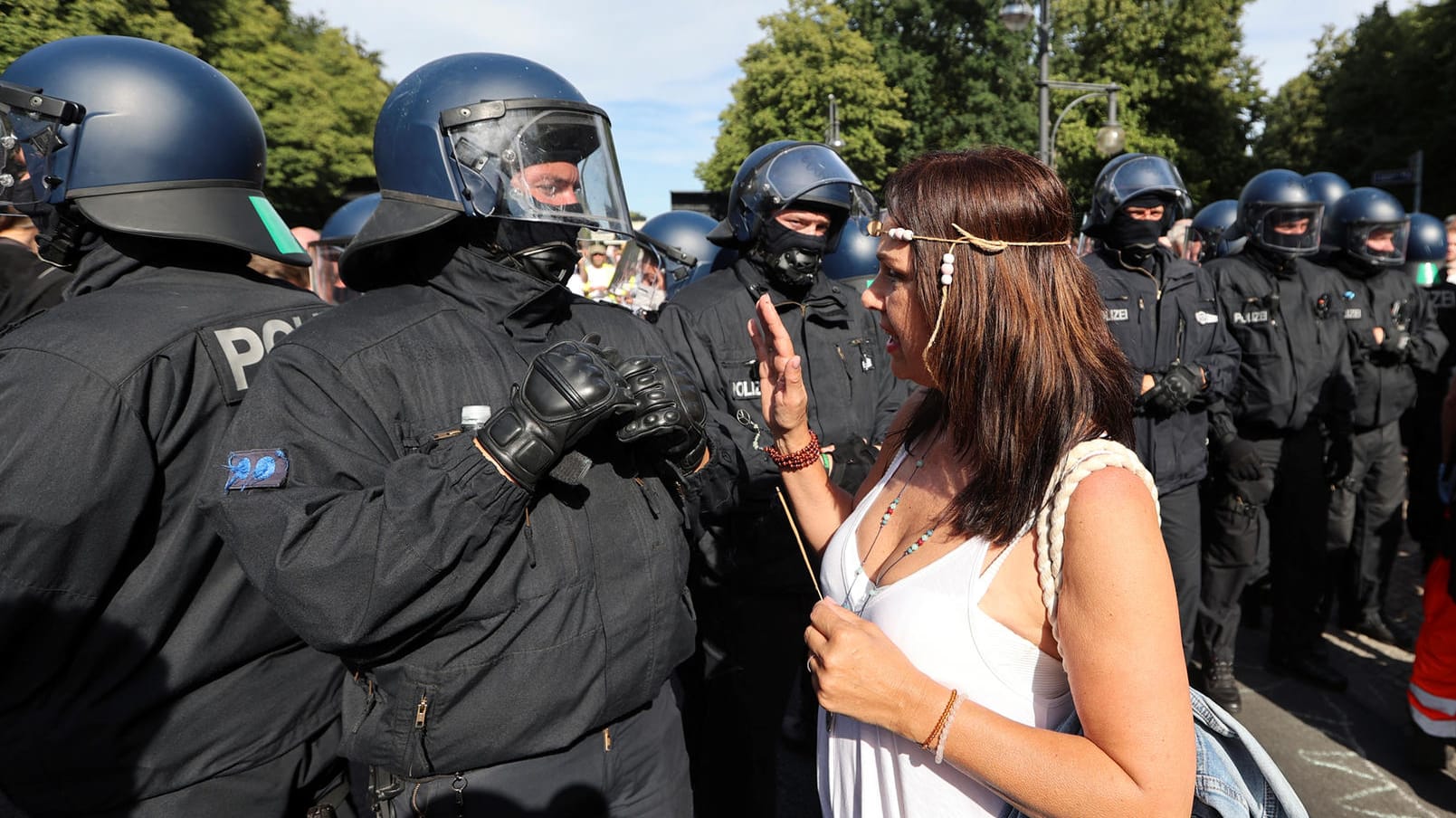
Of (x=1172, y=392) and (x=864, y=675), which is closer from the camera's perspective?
(x=864, y=675)

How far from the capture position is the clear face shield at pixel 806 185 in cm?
362

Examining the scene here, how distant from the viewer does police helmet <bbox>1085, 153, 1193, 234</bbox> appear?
4355 millimetres

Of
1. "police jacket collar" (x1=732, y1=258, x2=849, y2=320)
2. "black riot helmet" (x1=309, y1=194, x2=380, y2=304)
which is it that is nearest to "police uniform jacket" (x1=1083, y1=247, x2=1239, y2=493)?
"police jacket collar" (x1=732, y1=258, x2=849, y2=320)

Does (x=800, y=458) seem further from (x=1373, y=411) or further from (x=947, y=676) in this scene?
(x=1373, y=411)

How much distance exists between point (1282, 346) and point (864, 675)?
4515 mm

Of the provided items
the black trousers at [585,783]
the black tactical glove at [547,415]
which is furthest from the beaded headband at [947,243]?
the black trousers at [585,783]

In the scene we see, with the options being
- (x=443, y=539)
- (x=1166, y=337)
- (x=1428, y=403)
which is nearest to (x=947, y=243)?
(x=443, y=539)

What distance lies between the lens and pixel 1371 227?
5.74m

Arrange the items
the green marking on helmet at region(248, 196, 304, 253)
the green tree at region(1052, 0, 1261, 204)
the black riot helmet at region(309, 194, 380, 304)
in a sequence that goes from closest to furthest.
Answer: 1. the green marking on helmet at region(248, 196, 304, 253)
2. the black riot helmet at region(309, 194, 380, 304)
3. the green tree at region(1052, 0, 1261, 204)

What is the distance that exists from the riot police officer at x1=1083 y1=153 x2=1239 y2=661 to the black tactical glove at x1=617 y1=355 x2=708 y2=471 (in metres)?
2.89

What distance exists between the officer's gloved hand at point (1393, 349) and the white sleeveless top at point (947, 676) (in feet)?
17.8

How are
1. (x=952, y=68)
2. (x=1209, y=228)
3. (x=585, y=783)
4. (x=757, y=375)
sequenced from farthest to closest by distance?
(x=952, y=68), (x=1209, y=228), (x=757, y=375), (x=585, y=783)

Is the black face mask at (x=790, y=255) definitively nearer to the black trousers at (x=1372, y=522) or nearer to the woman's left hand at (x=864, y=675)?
the woman's left hand at (x=864, y=675)

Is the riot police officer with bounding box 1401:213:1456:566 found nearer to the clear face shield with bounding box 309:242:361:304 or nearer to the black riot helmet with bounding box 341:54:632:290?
the black riot helmet with bounding box 341:54:632:290
